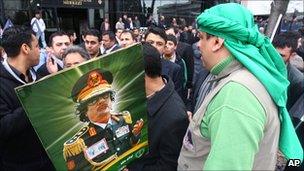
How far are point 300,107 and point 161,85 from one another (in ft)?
5.19

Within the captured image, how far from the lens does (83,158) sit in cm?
160

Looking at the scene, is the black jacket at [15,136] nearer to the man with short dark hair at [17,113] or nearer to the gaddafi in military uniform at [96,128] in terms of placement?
the man with short dark hair at [17,113]

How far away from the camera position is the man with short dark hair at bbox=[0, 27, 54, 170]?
88.4 inches

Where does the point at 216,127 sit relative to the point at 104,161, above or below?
above

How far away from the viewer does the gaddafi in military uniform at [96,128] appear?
152cm

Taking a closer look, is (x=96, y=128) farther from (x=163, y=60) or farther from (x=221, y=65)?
(x=163, y=60)

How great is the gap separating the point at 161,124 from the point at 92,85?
629mm

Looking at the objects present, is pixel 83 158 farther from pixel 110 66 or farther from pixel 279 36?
pixel 279 36

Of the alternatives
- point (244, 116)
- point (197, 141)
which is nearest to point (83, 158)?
point (197, 141)

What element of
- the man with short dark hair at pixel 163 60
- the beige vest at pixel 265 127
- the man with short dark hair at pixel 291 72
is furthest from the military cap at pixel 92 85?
the man with short dark hair at pixel 163 60

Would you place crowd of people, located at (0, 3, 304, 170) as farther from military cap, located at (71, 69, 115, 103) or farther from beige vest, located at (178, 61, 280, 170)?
military cap, located at (71, 69, 115, 103)

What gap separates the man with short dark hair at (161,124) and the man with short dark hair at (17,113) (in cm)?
79

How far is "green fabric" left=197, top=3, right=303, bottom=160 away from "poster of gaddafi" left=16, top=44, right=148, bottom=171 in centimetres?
38

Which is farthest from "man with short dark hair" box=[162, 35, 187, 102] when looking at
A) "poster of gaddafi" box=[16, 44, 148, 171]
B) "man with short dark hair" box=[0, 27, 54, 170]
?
"poster of gaddafi" box=[16, 44, 148, 171]
